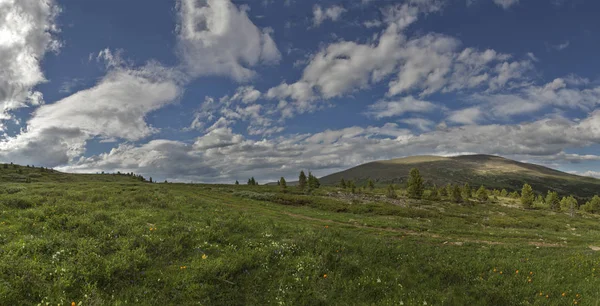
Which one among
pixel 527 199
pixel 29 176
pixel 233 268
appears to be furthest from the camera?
pixel 527 199

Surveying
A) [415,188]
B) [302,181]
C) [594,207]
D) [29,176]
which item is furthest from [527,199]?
[29,176]

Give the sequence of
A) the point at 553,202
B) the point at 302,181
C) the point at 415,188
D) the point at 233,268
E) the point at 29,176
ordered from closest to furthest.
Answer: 1. the point at 233,268
2. the point at 29,176
3. the point at 415,188
4. the point at 302,181
5. the point at 553,202

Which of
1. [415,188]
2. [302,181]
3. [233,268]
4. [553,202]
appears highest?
[302,181]

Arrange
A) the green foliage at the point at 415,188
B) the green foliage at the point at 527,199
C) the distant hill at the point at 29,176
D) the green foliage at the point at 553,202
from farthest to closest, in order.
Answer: the green foliage at the point at 553,202, the green foliage at the point at 527,199, the green foliage at the point at 415,188, the distant hill at the point at 29,176

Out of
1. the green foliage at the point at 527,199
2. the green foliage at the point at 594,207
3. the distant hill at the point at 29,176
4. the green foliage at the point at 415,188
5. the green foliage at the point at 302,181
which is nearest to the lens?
the distant hill at the point at 29,176

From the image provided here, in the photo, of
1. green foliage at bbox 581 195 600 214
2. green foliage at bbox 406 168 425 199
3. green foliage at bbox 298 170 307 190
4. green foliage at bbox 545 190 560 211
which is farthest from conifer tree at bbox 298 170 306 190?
green foliage at bbox 581 195 600 214

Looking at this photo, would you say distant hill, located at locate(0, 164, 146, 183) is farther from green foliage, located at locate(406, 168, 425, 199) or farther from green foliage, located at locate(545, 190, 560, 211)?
green foliage, located at locate(545, 190, 560, 211)

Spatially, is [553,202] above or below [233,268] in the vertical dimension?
below

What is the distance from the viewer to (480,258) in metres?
16.6

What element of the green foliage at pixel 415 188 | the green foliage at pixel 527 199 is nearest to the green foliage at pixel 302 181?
the green foliage at pixel 415 188

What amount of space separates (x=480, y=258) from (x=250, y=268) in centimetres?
1400

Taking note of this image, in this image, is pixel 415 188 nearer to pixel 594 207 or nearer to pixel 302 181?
pixel 302 181

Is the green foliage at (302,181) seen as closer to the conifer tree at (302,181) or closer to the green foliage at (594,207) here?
the conifer tree at (302,181)

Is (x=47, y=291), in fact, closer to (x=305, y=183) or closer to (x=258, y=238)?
(x=258, y=238)
